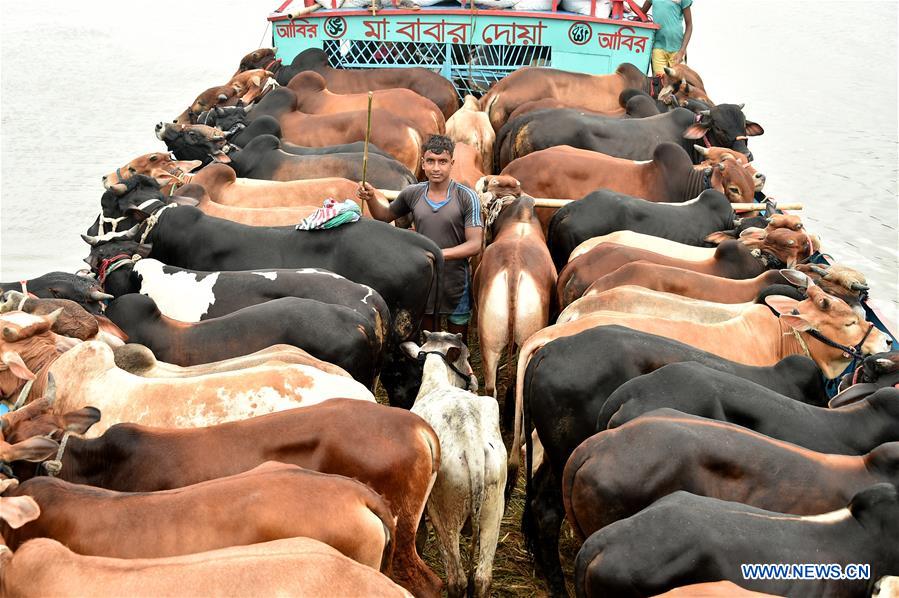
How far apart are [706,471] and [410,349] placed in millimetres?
2024

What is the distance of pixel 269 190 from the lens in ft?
24.0

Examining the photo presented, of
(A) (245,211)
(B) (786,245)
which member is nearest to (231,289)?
(A) (245,211)

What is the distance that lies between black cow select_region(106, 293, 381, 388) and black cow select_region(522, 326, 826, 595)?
914 millimetres

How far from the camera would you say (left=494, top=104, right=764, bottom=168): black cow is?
8703 millimetres

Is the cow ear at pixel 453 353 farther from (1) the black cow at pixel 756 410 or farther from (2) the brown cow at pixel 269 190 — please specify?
(2) the brown cow at pixel 269 190

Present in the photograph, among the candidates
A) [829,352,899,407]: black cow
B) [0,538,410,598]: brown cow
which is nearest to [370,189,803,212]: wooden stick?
[829,352,899,407]: black cow

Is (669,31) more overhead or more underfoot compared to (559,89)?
more overhead

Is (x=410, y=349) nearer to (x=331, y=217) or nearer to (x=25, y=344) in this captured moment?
(x=331, y=217)

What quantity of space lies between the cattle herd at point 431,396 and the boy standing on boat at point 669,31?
4.06 metres

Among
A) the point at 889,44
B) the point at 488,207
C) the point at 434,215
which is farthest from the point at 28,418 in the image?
the point at 889,44

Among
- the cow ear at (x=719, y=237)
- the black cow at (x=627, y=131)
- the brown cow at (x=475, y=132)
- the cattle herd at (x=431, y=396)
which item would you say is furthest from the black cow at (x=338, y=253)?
the brown cow at (x=475, y=132)

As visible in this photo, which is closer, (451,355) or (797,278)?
(451,355)

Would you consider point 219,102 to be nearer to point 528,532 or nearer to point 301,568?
point 528,532

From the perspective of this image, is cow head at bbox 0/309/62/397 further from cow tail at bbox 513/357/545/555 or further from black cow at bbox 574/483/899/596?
black cow at bbox 574/483/899/596
